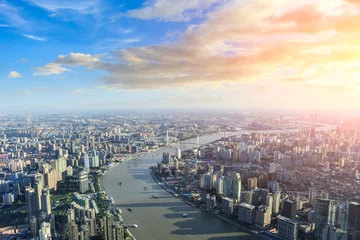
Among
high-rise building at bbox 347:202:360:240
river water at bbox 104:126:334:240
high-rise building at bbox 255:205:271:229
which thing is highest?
high-rise building at bbox 347:202:360:240

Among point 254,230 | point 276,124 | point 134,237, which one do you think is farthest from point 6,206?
point 276,124

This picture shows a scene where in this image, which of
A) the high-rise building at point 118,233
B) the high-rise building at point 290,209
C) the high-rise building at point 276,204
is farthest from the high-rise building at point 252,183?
the high-rise building at point 118,233

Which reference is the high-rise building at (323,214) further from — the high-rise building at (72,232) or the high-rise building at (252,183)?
the high-rise building at (72,232)

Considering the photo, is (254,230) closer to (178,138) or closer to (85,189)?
(85,189)

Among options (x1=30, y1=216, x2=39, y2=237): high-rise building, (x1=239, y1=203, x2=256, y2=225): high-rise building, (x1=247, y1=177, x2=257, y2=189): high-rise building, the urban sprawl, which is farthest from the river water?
(x1=247, y1=177, x2=257, y2=189): high-rise building

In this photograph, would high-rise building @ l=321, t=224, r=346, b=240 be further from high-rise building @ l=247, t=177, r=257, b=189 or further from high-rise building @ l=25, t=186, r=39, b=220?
high-rise building @ l=25, t=186, r=39, b=220

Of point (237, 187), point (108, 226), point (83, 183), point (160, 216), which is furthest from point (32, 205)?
point (237, 187)
